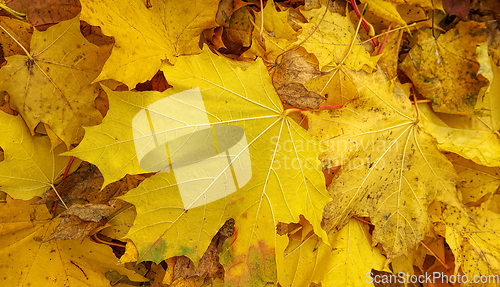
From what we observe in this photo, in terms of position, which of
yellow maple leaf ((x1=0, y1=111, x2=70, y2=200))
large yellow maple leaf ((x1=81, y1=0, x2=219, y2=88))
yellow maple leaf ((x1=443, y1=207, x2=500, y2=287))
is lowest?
yellow maple leaf ((x1=443, y1=207, x2=500, y2=287))

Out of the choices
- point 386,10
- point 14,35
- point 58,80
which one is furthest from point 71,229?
point 386,10

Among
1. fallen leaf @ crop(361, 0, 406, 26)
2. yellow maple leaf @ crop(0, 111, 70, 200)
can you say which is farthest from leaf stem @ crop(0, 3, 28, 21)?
fallen leaf @ crop(361, 0, 406, 26)

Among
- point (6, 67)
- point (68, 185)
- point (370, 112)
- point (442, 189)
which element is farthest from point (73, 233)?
point (442, 189)

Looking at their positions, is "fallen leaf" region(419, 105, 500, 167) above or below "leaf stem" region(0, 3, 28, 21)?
below

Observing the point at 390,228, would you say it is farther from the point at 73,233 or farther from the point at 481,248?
the point at 73,233

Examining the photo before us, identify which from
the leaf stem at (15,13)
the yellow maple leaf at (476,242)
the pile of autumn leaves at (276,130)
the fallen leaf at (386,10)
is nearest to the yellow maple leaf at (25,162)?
the pile of autumn leaves at (276,130)
